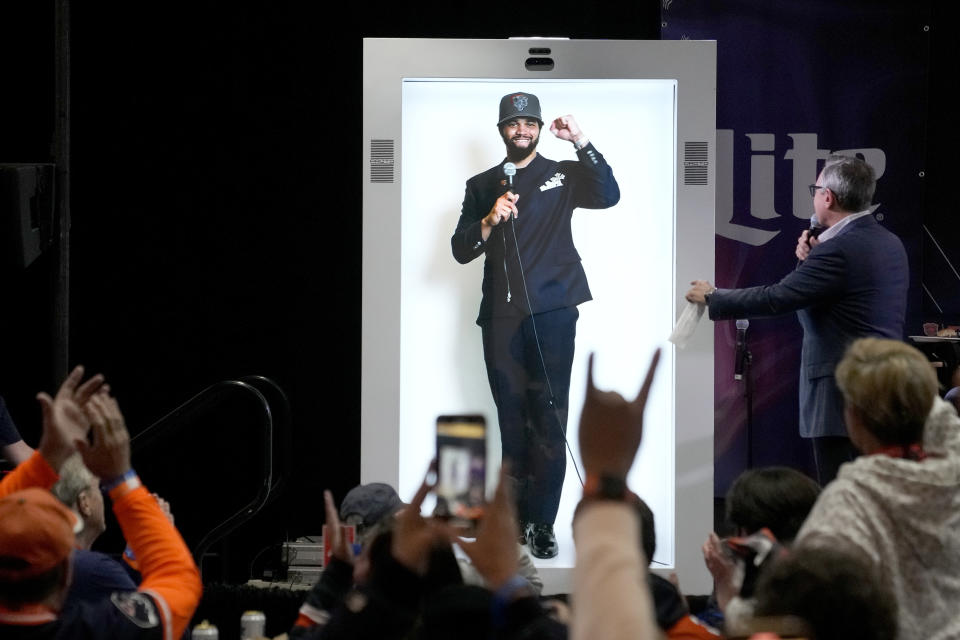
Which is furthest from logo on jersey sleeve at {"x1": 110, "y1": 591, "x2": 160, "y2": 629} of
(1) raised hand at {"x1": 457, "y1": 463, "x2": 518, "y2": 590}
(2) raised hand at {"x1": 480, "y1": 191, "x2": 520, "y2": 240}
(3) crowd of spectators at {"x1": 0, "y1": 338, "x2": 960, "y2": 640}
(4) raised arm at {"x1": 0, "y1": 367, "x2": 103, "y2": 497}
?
(2) raised hand at {"x1": 480, "y1": 191, "x2": 520, "y2": 240}

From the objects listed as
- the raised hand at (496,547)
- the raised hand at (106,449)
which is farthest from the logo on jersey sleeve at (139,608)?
the raised hand at (496,547)

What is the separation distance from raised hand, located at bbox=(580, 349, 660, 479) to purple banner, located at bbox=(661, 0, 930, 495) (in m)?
3.85

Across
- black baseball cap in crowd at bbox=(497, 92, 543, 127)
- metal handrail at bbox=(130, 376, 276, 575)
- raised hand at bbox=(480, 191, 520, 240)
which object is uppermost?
black baseball cap in crowd at bbox=(497, 92, 543, 127)

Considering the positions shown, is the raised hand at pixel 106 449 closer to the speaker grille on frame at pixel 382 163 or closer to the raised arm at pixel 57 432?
the raised arm at pixel 57 432

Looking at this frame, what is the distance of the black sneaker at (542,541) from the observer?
4.10 meters

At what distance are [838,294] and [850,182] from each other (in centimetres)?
37

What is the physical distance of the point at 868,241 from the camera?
3.63 m

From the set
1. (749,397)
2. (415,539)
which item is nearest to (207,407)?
(749,397)

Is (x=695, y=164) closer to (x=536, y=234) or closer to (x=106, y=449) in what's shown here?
(x=536, y=234)

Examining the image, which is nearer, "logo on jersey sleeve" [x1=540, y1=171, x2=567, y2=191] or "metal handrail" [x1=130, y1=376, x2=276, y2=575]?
"metal handrail" [x1=130, y1=376, x2=276, y2=575]

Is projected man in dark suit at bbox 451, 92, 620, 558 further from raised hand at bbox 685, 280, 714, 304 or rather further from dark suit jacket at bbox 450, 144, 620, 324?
raised hand at bbox 685, 280, 714, 304

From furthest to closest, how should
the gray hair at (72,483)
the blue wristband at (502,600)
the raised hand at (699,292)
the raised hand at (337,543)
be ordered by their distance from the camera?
the raised hand at (699,292) → the gray hair at (72,483) → the raised hand at (337,543) → the blue wristband at (502,600)

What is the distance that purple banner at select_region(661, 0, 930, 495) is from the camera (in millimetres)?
4910

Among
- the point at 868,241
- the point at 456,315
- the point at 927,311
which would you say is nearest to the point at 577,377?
the point at 456,315
